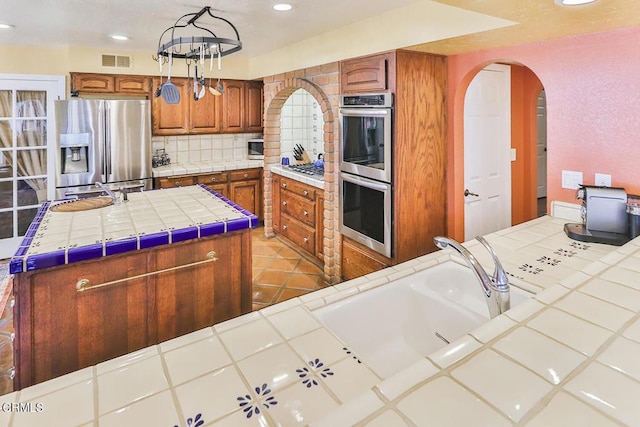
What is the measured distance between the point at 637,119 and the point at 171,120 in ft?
15.4

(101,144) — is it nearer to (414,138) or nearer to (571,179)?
(414,138)

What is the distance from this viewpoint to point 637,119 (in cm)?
206

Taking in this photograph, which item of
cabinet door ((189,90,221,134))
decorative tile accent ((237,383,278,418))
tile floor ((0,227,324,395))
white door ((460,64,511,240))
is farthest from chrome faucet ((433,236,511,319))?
cabinet door ((189,90,221,134))

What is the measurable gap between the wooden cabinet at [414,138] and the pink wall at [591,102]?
55 cm

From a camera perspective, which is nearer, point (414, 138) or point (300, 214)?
point (414, 138)

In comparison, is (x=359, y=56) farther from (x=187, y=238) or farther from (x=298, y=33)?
(x=187, y=238)

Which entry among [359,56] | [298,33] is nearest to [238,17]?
[298,33]

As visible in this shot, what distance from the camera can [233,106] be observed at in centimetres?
545

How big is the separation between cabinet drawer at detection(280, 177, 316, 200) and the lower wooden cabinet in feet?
2.44

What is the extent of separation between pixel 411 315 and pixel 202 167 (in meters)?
4.13

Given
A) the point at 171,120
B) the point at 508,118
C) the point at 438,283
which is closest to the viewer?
the point at 438,283

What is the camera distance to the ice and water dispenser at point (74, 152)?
4219 mm

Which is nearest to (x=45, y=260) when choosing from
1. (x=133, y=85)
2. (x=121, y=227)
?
(x=121, y=227)

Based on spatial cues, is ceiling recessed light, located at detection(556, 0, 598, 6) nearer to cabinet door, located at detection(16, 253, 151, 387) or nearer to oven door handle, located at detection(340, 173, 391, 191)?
oven door handle, located at detection(340, 173, 391, 191)
